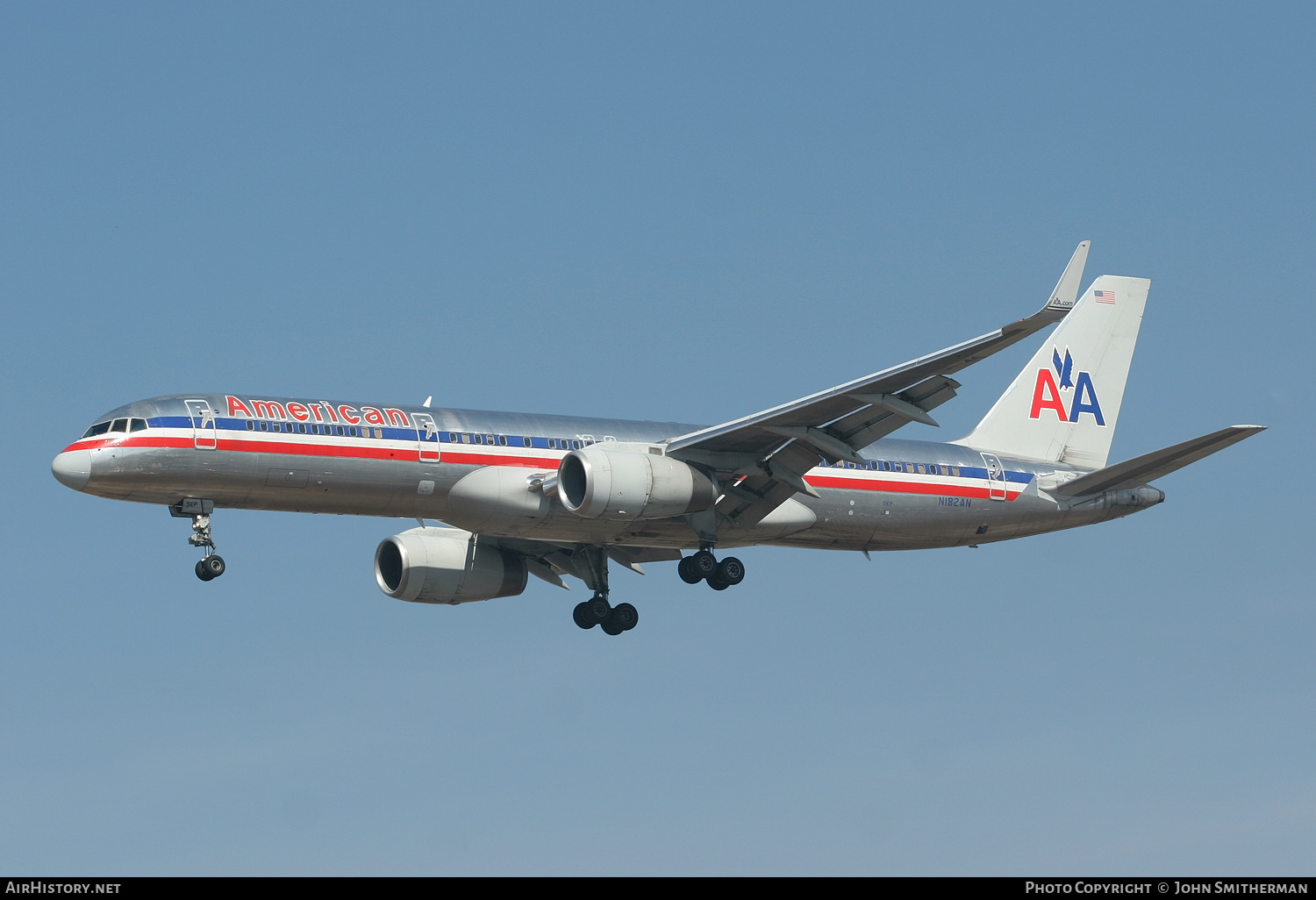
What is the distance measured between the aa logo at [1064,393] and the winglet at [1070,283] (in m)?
14.7

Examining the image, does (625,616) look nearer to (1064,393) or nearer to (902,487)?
(902,487)

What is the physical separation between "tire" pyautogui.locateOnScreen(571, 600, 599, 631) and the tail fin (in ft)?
38.5

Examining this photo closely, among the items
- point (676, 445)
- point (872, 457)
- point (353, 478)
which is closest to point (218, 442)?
point (353, 478)

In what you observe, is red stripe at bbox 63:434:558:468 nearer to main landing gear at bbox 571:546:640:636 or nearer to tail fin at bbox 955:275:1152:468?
main landing gear at bbox 571:546:640:636

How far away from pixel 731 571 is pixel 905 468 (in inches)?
226

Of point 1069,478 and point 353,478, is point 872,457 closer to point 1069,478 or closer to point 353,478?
point 1069,478

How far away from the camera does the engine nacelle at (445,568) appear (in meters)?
48.0

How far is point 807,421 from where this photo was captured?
42438mm

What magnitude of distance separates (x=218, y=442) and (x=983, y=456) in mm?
20721

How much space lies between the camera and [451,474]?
4194 cm

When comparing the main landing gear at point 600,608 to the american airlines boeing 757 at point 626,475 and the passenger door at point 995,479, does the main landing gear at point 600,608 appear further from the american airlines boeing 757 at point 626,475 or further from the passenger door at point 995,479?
the passenger door at point 995,479

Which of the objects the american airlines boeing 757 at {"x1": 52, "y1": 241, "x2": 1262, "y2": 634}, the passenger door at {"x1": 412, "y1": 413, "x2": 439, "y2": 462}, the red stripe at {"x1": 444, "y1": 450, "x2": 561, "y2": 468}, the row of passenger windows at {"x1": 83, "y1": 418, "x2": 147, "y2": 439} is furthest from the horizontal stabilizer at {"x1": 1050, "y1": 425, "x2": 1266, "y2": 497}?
the row of passenger windows at {"x1": 83, "y1": 418, "x2": 147, "y2": 439}

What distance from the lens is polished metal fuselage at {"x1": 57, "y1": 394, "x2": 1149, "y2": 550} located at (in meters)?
40.0
